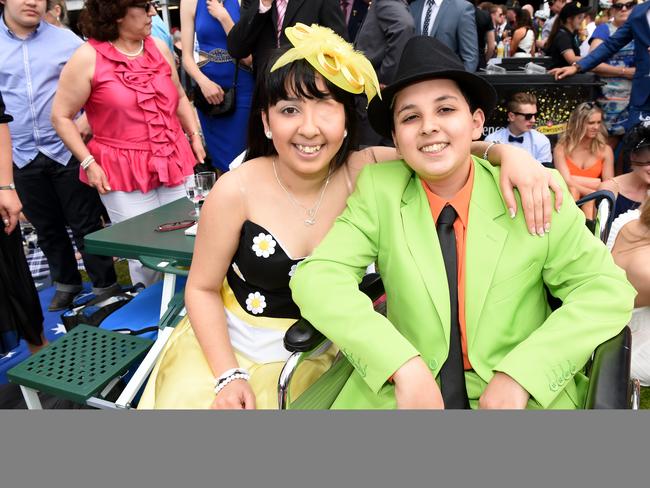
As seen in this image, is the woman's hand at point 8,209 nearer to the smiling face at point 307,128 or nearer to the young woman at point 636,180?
the smiling face at point 307,128

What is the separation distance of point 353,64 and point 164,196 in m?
2.02

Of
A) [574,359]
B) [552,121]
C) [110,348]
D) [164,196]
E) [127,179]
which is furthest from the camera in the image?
[552,121]

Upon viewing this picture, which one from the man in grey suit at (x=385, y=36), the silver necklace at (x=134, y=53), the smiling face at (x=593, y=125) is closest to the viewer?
the silver necklace at (x=134, y=53)

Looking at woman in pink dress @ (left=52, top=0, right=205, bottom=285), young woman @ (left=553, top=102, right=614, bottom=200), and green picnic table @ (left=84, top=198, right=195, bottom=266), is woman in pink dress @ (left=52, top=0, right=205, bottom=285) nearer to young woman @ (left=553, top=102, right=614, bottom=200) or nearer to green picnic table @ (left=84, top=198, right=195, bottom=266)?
green picnic table @ (left=84, top=198, right=195, bottom=266)

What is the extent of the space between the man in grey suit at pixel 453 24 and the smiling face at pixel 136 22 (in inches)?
98.0

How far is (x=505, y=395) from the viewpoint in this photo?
1.30 meters

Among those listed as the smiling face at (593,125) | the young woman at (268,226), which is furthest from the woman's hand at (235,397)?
the smiling face at (593,125)

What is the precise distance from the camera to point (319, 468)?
0.39m

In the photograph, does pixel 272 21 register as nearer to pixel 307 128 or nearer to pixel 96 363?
pixel 307 128

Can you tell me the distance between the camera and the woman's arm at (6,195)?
2598 mm

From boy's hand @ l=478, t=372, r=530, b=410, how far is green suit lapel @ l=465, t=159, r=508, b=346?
17cm

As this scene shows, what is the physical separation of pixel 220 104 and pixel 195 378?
2627mm

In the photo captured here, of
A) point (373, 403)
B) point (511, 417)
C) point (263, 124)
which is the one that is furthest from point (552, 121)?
point (511, 417)

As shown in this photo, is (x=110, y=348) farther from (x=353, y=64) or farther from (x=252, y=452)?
(x=252, y=452)
